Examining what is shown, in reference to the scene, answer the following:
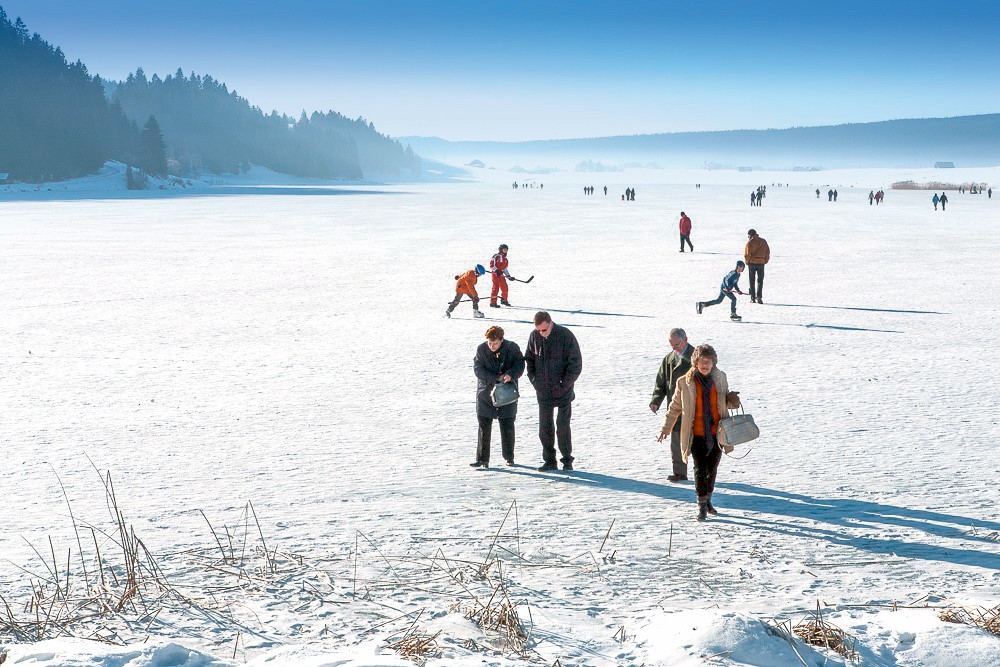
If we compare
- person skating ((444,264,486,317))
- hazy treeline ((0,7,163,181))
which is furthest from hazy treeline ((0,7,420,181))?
person skating ((444,264,486,317))

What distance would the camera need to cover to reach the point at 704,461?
5.79 metres

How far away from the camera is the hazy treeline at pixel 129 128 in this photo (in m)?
92.9

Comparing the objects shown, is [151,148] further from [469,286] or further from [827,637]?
[827,637]

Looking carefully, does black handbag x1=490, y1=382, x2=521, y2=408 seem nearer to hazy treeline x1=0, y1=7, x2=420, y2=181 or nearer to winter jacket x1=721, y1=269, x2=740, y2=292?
winter jacket x1=721, y1=269, x2=740, y2=292

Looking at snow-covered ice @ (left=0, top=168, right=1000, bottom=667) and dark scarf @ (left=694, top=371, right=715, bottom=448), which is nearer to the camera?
snow-covered ice @ (left=0, top=168, right=1000, bottom=667)

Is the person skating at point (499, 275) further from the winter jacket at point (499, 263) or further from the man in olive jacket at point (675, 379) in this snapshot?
the man in olive jacket at point (675, 379)

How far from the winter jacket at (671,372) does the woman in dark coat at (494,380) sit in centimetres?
105

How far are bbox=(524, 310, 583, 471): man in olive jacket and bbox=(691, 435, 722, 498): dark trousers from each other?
1.30 m

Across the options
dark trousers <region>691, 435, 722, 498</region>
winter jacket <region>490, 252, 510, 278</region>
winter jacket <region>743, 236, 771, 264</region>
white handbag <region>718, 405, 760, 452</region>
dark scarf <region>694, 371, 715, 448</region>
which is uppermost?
winter jacket <region>743, 236, 771, 264</region>

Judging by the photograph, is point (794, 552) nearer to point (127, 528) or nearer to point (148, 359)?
point (127, 528)

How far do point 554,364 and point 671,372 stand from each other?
892mm

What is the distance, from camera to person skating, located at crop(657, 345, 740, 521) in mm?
5617

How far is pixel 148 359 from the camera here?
10.9 meters

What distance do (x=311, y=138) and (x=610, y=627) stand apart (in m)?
175
